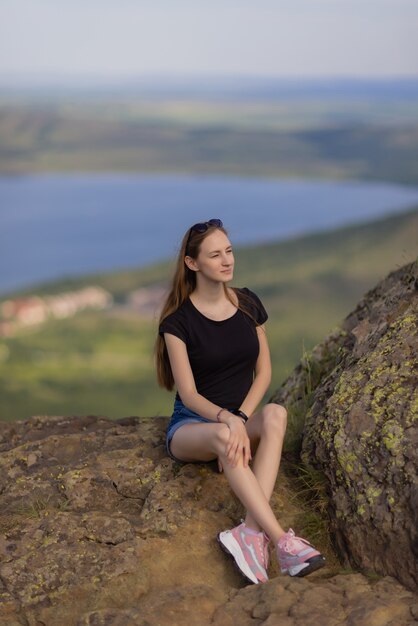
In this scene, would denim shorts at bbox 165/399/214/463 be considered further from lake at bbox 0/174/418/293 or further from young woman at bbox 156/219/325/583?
lake at bbox 0/174/418/293

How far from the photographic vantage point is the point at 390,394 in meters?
4.96

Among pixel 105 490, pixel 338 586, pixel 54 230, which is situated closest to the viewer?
pixel 338 586

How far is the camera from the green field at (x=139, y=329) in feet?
170

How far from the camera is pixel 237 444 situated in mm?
4699

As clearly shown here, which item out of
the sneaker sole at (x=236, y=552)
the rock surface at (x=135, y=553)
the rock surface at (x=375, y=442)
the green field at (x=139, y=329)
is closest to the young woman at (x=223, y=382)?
the sneaker sole at (x=236, y=552)

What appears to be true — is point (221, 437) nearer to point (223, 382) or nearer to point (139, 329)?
point (223, 382)

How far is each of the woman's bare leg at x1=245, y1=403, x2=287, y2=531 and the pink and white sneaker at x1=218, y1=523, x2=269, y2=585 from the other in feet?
0.25

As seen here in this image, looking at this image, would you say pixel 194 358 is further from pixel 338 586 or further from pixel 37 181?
pixel 37 181

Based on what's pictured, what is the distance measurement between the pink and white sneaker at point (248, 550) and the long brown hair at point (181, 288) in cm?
109

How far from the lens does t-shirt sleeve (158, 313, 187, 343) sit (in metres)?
5.12

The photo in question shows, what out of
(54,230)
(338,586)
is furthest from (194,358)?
(54,230)

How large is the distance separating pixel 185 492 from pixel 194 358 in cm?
74

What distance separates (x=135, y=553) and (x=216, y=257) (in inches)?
64.2

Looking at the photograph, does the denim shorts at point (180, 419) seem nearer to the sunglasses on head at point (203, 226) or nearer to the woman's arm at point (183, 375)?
the woman's arm at point (183, 375)
